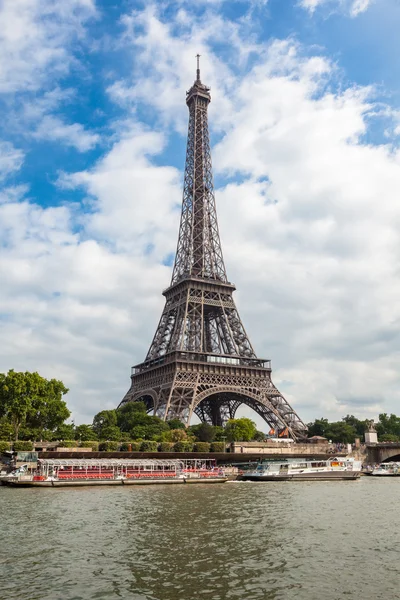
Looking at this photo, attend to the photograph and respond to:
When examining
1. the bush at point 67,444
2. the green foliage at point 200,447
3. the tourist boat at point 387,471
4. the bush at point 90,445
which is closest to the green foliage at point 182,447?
the green foliage at point 200,447

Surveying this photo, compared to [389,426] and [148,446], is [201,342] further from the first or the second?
[389,426]

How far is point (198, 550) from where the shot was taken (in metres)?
23.4

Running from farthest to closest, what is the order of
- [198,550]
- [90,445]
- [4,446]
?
[90,445] → [4,446] → [198,550]

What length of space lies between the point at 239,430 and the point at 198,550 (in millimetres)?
75784

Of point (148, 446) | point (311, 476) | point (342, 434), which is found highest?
point (342, 434)

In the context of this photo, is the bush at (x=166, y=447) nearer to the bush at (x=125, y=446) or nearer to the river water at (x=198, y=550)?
the bush at (x=125, y=446)

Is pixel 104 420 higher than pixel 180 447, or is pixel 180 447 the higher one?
pixel 104 420

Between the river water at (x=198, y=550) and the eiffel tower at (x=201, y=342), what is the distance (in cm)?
5393

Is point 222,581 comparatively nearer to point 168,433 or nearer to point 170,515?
point 170,515

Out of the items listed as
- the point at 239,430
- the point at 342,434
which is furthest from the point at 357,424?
the point at 239,430

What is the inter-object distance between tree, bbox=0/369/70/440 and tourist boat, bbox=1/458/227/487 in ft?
50.0

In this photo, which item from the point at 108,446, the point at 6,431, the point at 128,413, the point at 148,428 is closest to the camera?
the point at 6,431

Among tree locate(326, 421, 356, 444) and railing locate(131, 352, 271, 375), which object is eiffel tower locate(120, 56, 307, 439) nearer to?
railing locate(131, 352, 271, 375)

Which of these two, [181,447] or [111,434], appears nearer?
[181,447]
